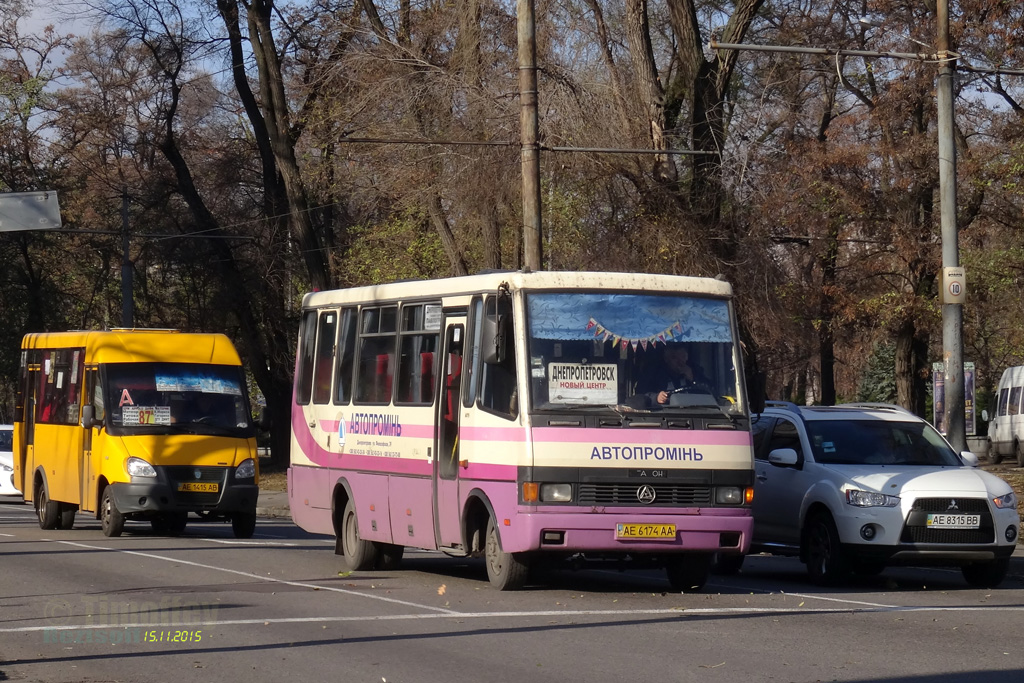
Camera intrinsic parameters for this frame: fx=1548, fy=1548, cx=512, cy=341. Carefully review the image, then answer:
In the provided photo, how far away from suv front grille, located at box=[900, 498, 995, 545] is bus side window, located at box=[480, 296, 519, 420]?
3.82m

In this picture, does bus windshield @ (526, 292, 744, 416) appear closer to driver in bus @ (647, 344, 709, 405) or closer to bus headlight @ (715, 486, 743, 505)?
driver in bus @ (647, 344, 709, 405)

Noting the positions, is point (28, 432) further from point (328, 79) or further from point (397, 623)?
point (397, 623)

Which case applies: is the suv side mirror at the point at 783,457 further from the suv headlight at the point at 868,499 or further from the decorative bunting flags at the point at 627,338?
the decorative bunting flags at the point at 627,338

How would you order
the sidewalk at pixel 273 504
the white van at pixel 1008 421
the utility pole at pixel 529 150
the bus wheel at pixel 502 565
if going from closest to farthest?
the bus wheel at pixel 502 565
the utility pole at pixel 529 150
the sidewalk at pixel 273 504
the white van at pixel 1008 421

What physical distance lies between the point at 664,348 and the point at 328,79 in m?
15.8

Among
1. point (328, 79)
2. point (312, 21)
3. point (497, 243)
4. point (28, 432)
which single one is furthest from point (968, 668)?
point (312, 21)

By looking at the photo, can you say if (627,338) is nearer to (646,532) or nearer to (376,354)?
(646,532)

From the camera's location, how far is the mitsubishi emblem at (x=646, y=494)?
12.9 metres

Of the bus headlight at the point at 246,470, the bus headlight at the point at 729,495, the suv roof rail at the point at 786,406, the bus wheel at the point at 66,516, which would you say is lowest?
the bus wheel at the point at 66,516

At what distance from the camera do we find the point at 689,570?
13.8 meters

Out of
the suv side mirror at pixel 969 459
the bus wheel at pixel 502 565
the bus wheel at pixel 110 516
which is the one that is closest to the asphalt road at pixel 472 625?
the bus wheel at pixel 502 565

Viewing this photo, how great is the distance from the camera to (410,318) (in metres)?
15.3

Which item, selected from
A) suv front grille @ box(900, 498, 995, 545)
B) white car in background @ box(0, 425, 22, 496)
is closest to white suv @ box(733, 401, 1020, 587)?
suv front grille @ box(900, 498, 995, 545)

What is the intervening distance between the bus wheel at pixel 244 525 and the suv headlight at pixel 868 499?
31.8 ft
